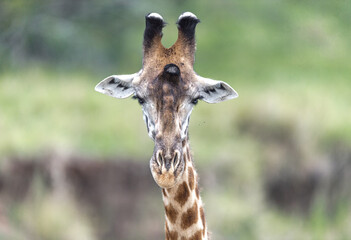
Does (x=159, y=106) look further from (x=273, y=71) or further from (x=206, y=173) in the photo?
(x=273, y=71)

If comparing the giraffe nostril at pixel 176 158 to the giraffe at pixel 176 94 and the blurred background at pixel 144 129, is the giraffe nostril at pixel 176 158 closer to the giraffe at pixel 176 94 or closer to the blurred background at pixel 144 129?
the giraffe at pixel 176 94

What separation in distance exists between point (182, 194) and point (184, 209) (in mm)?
129

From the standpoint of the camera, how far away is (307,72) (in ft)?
69.8

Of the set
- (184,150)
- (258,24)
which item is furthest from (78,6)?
(184,150)

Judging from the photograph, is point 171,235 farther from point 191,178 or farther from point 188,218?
point 191,178

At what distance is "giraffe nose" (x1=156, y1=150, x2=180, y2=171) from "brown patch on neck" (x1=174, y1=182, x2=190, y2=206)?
2.27 feet

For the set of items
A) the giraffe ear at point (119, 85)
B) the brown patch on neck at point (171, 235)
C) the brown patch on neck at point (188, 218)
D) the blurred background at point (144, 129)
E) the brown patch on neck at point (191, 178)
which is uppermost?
the giraffe ear at point (119, 85)

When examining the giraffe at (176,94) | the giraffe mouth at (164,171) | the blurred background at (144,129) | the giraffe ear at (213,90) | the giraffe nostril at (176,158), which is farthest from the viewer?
the blurred background at (144,129)

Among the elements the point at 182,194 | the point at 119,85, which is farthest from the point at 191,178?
the point at 119,85

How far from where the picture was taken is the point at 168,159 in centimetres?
613

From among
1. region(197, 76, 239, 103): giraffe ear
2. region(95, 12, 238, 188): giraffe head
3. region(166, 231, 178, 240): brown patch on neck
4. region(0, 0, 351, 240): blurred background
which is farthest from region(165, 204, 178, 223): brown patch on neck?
region(0, 0, 351, 240): blurred background

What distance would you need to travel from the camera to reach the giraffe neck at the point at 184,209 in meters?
6.82

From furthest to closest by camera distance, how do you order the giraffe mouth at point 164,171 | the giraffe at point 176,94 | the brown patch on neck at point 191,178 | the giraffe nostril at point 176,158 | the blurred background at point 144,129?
the blurred background at point 144,129
the brown patch on neck at point 191,178
the giraffe at point 176,94
the giraffe nostril at point 176,158
the giraffe mouth at point 164,171

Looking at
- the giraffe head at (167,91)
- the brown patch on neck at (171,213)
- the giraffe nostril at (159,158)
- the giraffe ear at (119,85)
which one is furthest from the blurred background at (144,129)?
the giraffe nostril at (159,158)
